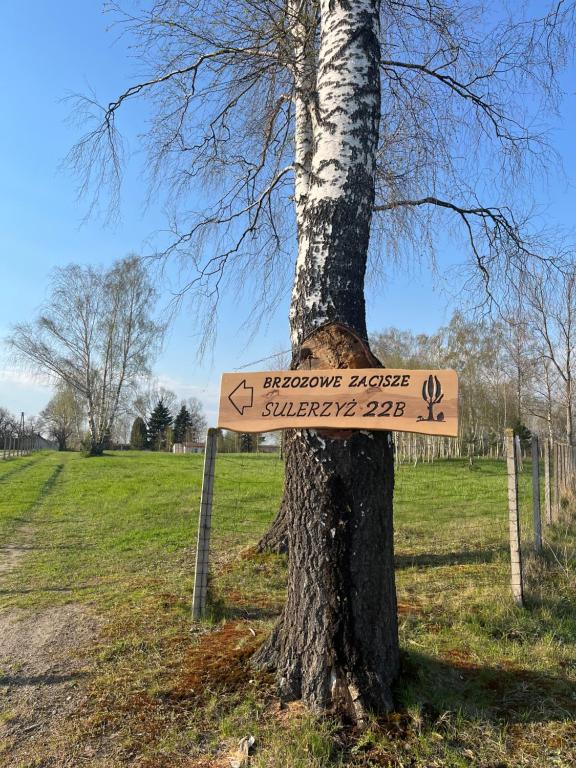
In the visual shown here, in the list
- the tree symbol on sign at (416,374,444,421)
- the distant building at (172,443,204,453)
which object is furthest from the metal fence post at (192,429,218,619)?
the distant building at (172,443,204,453)

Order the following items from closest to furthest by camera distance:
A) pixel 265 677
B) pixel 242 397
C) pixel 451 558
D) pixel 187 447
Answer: pixel 265 677
pixel 242 397
pixel 451 558
pixel 187 447

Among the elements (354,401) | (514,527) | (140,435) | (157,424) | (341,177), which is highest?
(157,424)

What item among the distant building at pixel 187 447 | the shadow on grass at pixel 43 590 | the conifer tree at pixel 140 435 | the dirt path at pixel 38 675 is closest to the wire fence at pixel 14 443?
the conifer tree at pixel 140 435

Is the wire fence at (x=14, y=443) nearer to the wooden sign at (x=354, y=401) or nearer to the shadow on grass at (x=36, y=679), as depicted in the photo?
the shadow on grass at (x=36, y=679)

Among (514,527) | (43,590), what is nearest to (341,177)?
(514,527)

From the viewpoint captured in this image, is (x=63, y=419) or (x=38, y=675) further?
(x=63, y=419)

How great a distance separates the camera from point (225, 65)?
4.30 meters

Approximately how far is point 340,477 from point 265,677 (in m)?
1.22

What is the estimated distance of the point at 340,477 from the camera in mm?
2787

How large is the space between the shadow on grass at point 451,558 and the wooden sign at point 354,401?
3905 millimetres

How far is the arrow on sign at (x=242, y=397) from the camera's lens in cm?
311

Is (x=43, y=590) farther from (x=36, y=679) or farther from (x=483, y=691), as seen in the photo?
(x=483, y=691)

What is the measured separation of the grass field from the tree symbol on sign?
1.44 metres

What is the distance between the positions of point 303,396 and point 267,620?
220 cm
